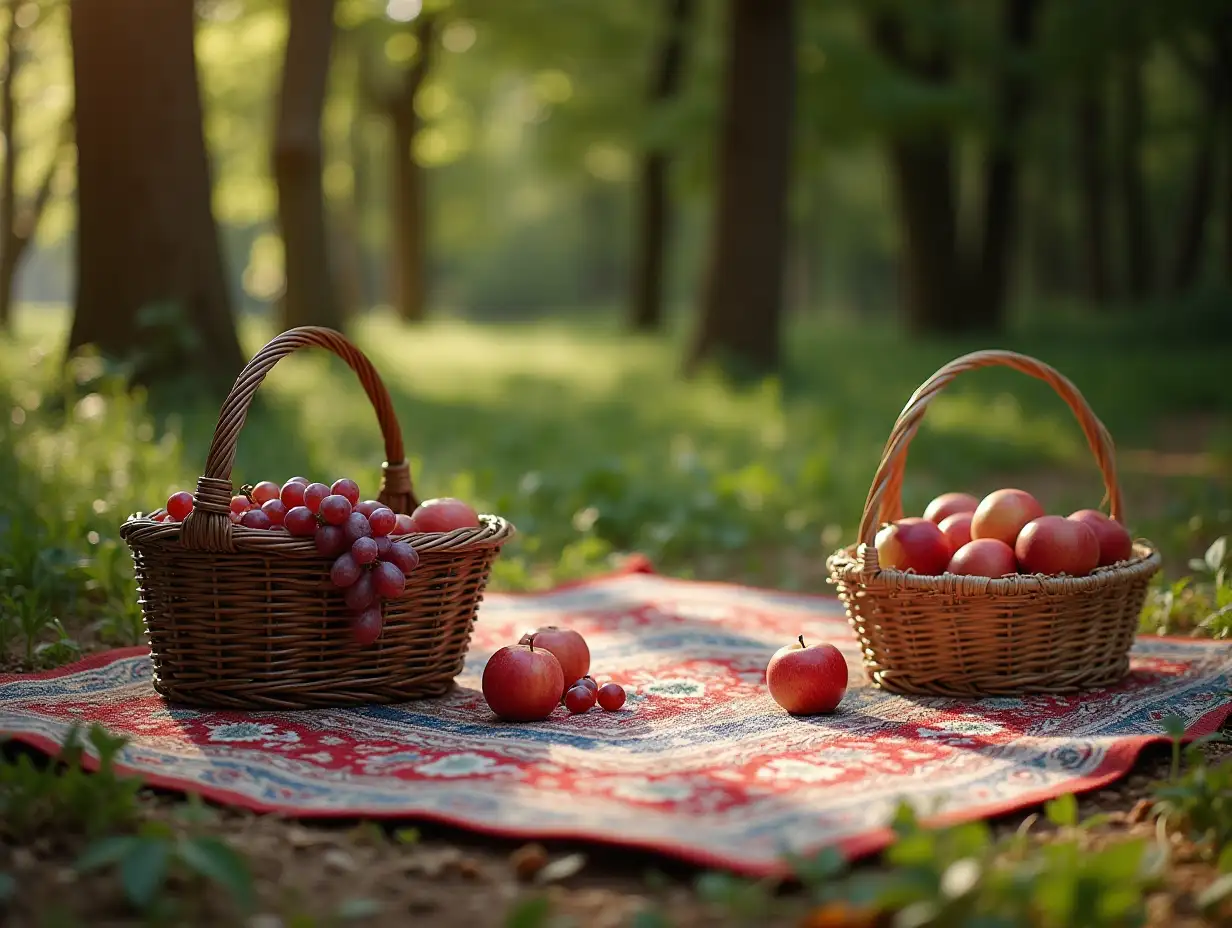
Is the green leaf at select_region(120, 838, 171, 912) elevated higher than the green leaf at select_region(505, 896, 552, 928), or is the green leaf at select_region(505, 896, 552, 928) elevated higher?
the green leaf at select_region(120, 838, 171, 912)

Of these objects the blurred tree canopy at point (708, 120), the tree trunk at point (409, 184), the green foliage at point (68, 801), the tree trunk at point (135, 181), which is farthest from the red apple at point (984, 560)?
the tree trunk at point (409, 184)

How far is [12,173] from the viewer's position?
1708 centimetres

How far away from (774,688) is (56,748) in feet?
5.97

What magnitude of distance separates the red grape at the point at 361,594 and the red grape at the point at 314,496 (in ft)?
0.76

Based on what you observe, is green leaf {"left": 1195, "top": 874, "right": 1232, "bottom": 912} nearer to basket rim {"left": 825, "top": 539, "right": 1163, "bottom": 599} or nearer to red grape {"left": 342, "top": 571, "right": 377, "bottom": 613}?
basket rim {"left": 825, "top": 539, "right": 1163, "bottom": 599}

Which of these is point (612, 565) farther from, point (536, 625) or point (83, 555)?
point (83, 555)

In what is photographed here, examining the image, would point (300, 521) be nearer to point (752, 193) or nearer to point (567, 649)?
point (567, 649)

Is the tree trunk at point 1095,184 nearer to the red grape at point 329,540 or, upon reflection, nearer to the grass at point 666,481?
the grass at point 666,481

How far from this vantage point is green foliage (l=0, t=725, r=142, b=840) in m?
2.46

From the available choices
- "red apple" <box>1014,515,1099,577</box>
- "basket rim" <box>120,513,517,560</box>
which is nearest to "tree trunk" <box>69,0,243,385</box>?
"basket rim" <box>120,513,517,560</box>

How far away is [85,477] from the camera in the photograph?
5.40m

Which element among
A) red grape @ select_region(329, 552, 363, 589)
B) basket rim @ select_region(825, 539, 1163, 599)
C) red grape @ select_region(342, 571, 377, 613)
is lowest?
basket rim @ select_region(825, 539, 1163, 599)

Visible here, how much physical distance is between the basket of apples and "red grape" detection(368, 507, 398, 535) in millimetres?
1330

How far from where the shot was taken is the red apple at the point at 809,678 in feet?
11.1
